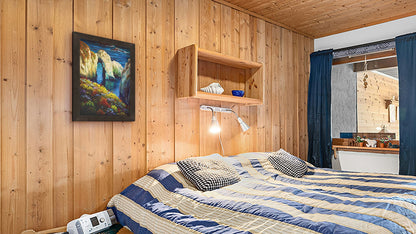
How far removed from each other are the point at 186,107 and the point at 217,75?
22.1 inches

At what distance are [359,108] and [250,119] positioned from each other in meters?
1.92

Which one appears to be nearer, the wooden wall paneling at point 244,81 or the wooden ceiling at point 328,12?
the wooden ceiling at point 328,12

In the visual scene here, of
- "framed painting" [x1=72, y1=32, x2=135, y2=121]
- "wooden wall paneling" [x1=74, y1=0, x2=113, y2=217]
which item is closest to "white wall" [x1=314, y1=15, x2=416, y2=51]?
"framed painting" [x1=72, y1=32, x2=135, y2=121]

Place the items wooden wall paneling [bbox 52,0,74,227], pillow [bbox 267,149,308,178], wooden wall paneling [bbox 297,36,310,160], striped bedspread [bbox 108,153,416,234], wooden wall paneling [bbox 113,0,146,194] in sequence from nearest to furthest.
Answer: striped bedspread [bbox 108,153,416,234]
wooden wall paneling [bbox 52,0,74,227]
wooden wall paneling [bbox 113,0,146,194]
pillow [bbox 267,149,308,178]
wooden wall paneling [bbox 297,36,310,160]

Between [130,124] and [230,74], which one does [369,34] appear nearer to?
[230,74]

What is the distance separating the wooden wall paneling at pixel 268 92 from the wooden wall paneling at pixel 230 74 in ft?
1.66

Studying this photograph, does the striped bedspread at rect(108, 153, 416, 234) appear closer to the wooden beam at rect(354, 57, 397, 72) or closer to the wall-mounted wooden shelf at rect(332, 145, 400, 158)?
the wall-mounted wooden shelf at rect(332, 145, 400, 158)

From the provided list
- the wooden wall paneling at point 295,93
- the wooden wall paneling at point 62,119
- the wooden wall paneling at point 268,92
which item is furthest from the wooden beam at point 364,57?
the wooden wall paneling at point 62,119

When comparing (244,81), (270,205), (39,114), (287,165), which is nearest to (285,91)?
(244,81)

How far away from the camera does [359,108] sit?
4137 mm

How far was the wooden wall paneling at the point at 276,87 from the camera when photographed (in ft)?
12.0

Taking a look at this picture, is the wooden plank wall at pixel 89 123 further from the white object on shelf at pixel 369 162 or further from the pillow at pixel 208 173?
the white object on shelf at pixel 369 162

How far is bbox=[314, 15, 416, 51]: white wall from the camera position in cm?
348

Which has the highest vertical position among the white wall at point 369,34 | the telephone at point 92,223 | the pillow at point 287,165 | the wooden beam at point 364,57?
the white wall at point 369,34
